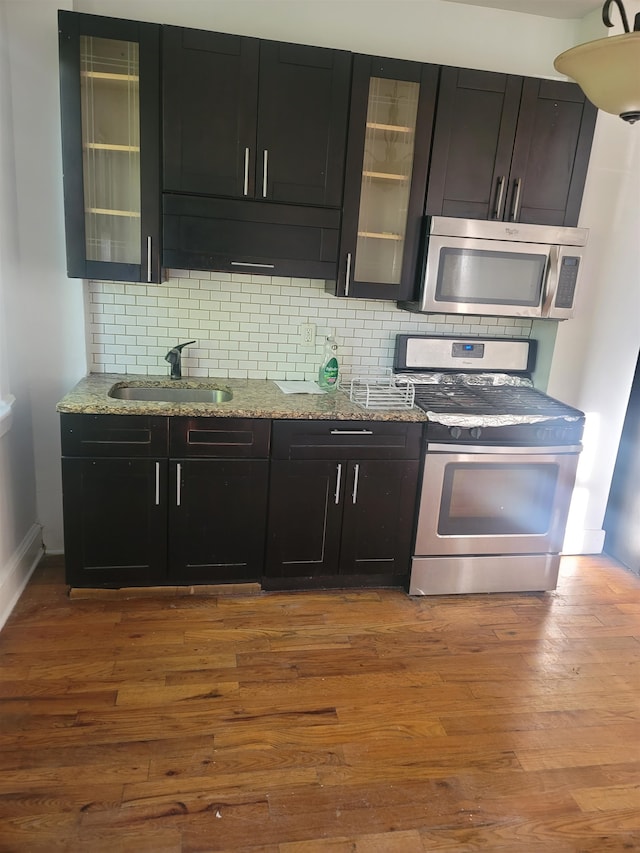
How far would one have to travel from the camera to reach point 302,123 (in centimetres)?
258

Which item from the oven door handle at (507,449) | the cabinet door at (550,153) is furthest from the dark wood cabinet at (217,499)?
the cabinet door at (550,153)

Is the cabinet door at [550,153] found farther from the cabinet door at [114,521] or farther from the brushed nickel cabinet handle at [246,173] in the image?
the cabinet door at [114,521]

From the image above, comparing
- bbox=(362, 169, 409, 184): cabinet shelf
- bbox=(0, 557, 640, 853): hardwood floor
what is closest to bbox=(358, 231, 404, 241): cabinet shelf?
bbox=(362, 169, 409, 184): cabinet shelf

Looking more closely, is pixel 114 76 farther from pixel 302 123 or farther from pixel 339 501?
pixel 339 501

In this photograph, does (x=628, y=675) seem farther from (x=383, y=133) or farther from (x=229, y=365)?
(x=383, y=133)

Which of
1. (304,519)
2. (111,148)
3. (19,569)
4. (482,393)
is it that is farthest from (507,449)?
(19,569)

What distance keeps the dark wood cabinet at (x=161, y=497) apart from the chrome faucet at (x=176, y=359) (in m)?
0.50

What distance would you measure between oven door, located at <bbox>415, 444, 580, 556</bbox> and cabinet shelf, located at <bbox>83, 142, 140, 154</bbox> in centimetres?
182

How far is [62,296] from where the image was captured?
9.16 feet

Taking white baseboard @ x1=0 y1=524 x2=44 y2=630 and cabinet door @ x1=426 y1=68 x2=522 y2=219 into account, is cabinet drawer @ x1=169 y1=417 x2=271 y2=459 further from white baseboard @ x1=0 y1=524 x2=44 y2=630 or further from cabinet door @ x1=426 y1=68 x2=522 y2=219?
cabinet door @ x1=426 y1=68 x2=522 y2=219

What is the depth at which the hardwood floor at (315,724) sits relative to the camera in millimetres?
1696

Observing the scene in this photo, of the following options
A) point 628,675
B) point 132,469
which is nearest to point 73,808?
point 132,469

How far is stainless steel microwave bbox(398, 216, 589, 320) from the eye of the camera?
9.05ft

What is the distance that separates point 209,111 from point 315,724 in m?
2.43
